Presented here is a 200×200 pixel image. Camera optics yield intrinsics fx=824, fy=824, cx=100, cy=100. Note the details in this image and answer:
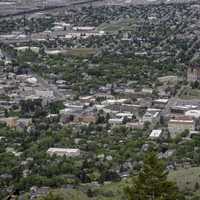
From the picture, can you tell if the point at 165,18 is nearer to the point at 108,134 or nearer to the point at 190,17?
the point at 190,17

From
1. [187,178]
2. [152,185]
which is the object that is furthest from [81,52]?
[152,185]

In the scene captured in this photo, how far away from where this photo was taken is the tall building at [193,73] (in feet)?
194

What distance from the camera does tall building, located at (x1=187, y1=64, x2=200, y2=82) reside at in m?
59.2

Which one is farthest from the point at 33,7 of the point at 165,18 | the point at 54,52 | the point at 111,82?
the point at 111,82

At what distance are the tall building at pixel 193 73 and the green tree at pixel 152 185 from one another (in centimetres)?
4118

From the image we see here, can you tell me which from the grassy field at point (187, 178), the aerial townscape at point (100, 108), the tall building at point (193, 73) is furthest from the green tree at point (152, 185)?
the tall building at point (193, 73)

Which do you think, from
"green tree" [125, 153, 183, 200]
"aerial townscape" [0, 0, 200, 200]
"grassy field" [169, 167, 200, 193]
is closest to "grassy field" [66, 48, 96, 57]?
"aerial townscape" [0, 0, 200, 200]

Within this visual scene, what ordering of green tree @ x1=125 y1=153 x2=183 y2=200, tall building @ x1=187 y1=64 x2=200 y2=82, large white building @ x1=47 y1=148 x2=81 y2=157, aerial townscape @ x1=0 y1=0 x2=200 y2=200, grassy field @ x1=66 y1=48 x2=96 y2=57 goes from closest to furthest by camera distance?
1. green tree @ x1=125 y1=153 x2=183 y2=200
2. aerial townscape @ x1=0 y1=0 x2=200 y2=200
3. large white building @ x1=47 y1=148 x2=81 y2=157
4. tall building @ x1=187 y1=64 x2=200 y2=82
5. grassy field @ x1=66 y1=48 x2=96 y2=57

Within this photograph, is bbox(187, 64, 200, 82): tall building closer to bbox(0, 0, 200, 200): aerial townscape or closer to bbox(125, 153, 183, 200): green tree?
bbox(0, 0, 200, 200): aerial townscape

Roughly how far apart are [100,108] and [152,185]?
3186cm

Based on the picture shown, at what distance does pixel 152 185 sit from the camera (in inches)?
706

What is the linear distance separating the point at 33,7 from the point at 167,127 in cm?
7156

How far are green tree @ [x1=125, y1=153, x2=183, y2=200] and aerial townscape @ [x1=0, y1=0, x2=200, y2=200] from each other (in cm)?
2

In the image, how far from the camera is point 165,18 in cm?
9412
